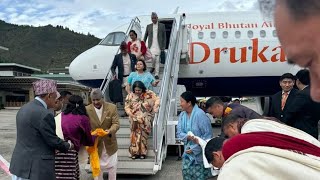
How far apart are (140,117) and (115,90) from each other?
190 cm

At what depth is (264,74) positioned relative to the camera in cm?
1178

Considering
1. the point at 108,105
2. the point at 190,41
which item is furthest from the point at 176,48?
the point at 108,105

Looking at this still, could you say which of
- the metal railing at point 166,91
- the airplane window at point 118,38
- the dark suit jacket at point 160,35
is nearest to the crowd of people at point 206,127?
the metal railing at point 166,91

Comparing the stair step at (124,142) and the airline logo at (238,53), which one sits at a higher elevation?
the airline logo at (238,53)

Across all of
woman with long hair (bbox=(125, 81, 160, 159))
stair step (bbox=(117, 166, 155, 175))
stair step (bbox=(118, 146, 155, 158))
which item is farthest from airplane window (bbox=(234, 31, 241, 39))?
stair step (bbox=(117, 166, 155, 175))

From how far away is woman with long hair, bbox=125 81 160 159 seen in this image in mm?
6707

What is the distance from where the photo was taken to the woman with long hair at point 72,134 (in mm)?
4727

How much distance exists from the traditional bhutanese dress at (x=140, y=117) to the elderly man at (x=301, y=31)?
6022 mm

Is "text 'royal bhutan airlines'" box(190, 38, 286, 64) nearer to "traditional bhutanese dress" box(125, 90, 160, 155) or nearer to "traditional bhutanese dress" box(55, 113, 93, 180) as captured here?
"traditional bhutanese dress" box(125, 90, 160, 155)

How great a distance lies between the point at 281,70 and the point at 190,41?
2.97 meters

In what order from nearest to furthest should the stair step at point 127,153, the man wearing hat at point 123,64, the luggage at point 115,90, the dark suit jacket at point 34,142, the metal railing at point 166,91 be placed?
the dark suit jacket at point 34,142 → the metal railing at point 166,91 → the stair step at point 127,153 → the luggage at point 115,90 → the man wearing hat at point 123,64

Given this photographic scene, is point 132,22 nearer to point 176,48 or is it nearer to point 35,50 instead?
point 176,48

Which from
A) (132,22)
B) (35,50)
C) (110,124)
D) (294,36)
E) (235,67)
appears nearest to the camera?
(294,36)

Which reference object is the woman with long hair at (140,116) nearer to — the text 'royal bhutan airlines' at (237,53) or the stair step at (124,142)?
the stair step at (124,142)
